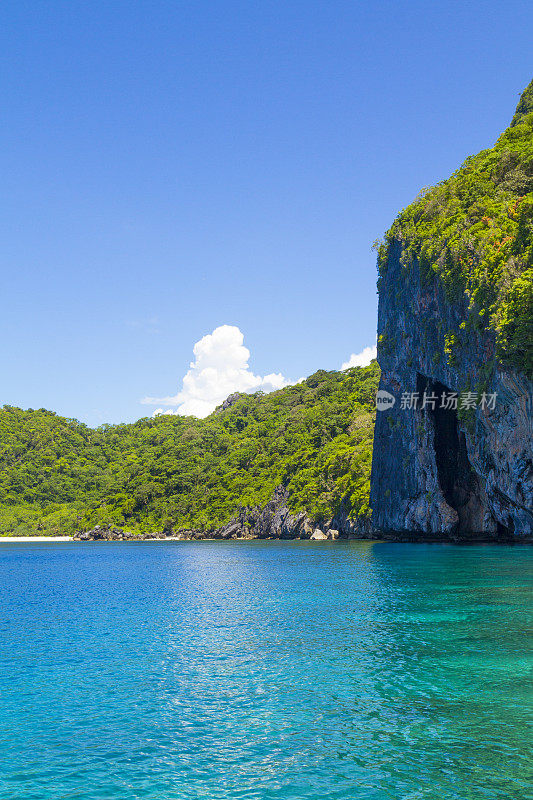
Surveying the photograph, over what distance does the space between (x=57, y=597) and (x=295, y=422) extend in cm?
9993

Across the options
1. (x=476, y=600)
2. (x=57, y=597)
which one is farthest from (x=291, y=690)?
(x=57, y=597)

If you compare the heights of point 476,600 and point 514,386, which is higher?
point 514,386

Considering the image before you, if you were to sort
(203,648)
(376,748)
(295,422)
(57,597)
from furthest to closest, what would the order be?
(295,422) < (57,597) < (203,648) < (376,748)

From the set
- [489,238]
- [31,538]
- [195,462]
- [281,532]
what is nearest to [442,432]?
[489,238]

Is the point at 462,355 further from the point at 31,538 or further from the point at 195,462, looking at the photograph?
the point at 31,538

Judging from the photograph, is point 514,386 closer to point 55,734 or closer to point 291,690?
point 291,690

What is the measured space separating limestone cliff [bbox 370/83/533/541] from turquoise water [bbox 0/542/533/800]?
15.8m

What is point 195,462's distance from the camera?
468 feet

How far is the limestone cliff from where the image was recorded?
133ft

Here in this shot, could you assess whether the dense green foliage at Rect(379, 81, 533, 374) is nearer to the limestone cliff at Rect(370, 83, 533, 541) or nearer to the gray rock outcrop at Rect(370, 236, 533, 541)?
the limestone cliff at Rect(370, 83, 533, 541)

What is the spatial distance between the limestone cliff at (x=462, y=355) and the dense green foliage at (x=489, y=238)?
0.33ft

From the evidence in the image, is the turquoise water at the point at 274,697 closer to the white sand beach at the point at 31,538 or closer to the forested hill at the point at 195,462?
the forested hill at the point at 195,462

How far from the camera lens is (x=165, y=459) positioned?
145625 mm

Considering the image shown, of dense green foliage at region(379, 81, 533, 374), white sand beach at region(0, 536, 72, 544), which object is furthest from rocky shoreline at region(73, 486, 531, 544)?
dense green foliage at region(379, 81, 533, 374)
